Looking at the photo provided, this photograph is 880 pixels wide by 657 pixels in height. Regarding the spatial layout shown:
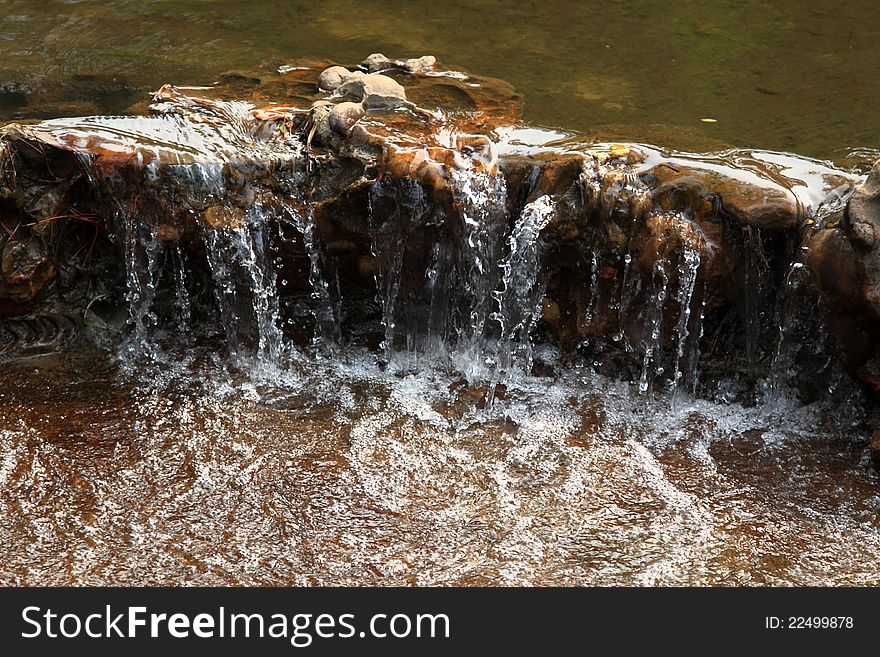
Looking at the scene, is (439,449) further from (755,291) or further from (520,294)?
(755,291)

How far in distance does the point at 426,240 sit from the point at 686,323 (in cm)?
133

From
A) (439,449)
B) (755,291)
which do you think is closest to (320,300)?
(439,449)

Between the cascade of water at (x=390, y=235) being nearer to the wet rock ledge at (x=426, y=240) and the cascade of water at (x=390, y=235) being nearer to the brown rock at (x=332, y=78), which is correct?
the wet rock ledge at (x=426, y=240)

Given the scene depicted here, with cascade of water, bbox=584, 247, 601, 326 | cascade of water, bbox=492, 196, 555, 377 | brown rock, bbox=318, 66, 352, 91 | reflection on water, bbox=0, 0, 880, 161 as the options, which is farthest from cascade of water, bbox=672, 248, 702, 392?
brown rock, bbox=318, 66, 352, 91

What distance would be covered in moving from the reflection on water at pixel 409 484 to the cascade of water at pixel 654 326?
0.43 ft

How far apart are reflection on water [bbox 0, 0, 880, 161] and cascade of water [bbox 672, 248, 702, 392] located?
2.74 ft

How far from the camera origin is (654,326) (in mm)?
4945

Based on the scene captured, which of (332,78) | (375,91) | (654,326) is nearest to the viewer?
(654,326)

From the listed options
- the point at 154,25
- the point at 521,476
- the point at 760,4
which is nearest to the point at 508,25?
the point at 760,4

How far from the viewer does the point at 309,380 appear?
5.11 metres

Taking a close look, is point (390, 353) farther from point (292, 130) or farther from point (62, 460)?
point (62, 460)

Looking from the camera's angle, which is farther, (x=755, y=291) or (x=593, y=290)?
(x=593, y=290)

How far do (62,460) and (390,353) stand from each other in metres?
1.66

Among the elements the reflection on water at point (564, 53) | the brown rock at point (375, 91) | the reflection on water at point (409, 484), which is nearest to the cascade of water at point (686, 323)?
the reflection on water at point (409, 484)
